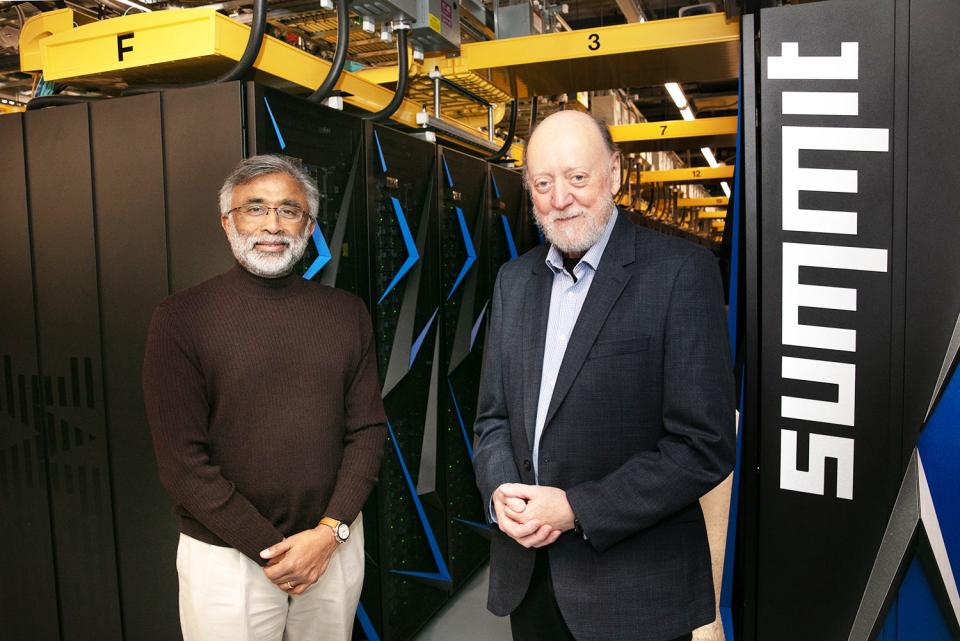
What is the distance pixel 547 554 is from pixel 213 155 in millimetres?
1482

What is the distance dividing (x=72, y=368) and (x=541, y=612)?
5.89 feet

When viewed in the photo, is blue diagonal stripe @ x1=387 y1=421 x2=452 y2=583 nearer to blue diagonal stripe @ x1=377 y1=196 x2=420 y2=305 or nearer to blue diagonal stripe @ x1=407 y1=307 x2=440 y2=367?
blue diagonal stripe @ x1=407 y1=307 x2=440 y2=367

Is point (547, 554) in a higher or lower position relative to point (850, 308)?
lower

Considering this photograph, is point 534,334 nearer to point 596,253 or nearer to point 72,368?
point 596,253

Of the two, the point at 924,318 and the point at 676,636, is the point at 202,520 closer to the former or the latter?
the point at 676,636

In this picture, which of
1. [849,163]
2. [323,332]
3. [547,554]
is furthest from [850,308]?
[323,332]

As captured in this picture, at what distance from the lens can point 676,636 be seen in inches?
53.2

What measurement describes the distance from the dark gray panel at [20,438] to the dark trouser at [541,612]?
1863 mm

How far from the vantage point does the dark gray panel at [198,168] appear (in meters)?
2.02

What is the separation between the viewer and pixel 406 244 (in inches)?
110

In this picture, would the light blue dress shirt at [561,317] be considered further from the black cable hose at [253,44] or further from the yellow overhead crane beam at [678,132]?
the yellow overhead crane beam at [678,132]

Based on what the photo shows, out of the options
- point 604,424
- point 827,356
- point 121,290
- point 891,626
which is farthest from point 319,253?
point 891,626

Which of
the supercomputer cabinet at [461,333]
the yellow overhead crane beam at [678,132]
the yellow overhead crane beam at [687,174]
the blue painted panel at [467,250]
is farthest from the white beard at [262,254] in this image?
the yellow overhead crane beam at [687,174]

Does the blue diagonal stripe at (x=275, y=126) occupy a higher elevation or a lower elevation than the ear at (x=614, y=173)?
higher
